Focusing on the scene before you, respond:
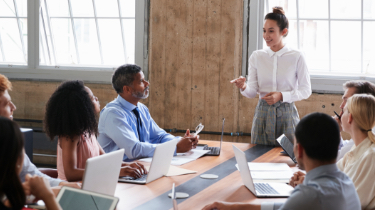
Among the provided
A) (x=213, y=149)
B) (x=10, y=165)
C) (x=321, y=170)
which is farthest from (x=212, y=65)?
(x=10, y=165)

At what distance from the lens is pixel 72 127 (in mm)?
2066

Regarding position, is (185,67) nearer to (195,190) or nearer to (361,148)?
(195,190)

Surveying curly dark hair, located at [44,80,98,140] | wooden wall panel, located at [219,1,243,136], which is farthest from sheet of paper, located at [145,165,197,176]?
wooden wall panel, located at [219,1,243,136]

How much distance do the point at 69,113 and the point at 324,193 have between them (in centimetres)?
139

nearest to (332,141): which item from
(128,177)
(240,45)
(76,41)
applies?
(128,177)

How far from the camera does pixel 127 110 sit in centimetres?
292

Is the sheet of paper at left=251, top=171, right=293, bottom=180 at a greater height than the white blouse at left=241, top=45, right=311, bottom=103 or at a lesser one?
lesser

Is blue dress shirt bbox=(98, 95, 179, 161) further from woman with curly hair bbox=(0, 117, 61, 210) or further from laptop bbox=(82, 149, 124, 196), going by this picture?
woman with curly hair bbox=(0, 117, 61, 210)

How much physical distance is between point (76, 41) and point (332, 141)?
15.5 feet

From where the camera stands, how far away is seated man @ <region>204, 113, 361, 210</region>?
1.26 metres

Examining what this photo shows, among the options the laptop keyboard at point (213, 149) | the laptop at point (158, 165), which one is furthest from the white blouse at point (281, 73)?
the laptop at point (158, 165)

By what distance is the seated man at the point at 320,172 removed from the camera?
1257mm

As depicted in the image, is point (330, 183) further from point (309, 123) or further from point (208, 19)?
point (208, 19)

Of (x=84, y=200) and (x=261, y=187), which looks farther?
(x=261, y=187)
